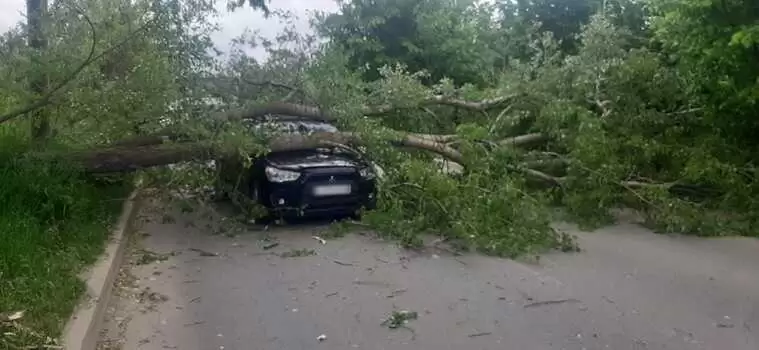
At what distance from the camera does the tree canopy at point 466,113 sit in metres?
8.59

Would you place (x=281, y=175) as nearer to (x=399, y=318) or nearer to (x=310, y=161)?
(x=310, y=161)

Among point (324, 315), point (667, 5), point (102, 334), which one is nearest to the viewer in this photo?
point (102, 334)

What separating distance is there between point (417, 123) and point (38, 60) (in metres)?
4.91

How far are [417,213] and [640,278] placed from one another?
2731 mm

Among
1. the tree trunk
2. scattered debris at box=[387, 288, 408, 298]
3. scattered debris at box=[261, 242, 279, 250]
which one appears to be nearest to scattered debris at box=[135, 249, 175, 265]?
scattered debris at box=[261, 242, 279, 250]

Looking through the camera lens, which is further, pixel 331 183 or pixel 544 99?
pixel 544 99

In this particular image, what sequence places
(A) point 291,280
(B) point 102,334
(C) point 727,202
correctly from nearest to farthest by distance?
(B) point 102,334 < (A) point 291,280 < (C) point 727,202

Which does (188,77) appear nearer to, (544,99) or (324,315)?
(324,315)

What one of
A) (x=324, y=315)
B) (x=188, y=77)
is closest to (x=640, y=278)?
(x=324, y=315)

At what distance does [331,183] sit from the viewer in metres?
9.31

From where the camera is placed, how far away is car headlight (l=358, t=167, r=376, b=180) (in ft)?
31.1

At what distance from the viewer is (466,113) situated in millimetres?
11594

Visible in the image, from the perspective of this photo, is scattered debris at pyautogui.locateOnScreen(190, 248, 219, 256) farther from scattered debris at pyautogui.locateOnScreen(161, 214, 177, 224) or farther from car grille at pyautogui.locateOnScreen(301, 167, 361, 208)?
scattered debris at pyautogui.locateOnScreen(161, 214, 177, 224)

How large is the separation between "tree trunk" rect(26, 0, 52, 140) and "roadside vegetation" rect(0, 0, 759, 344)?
27mm
